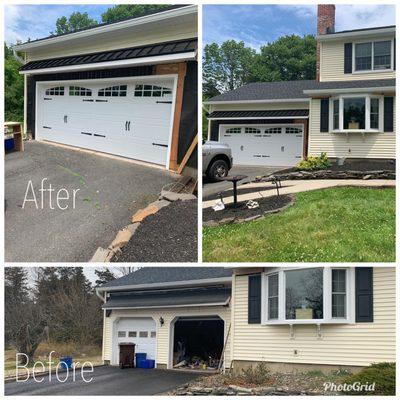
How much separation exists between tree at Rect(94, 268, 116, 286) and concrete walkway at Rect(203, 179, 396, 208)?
541cm

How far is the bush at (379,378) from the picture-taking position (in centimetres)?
783

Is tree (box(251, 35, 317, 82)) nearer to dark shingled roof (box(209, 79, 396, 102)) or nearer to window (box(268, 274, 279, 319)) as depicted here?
dark shingled roof (box(209, 79, 396, 102))

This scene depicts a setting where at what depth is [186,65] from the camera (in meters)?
9.45

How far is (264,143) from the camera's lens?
14203 millimetres

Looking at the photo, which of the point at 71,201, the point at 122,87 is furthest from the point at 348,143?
the point at 71,201

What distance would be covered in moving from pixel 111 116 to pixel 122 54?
1.43 metres

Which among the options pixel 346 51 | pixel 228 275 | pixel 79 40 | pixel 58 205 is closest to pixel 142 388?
pixel 228 275

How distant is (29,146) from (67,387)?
5482 millimetres

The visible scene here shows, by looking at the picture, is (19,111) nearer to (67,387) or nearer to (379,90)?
(67,387)

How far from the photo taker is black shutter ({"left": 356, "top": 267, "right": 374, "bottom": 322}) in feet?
A: 29.2

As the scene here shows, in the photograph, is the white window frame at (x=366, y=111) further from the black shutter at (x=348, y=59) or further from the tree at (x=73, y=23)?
the tree at (x=73, y=23)

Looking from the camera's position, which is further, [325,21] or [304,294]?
[325,21]

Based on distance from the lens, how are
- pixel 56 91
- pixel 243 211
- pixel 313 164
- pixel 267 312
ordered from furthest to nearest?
pixel 313 164 < pixel 56 91 < pixel 267 312 < pixel 243 211

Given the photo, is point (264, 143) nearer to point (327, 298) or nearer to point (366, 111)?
point (366, 111)
